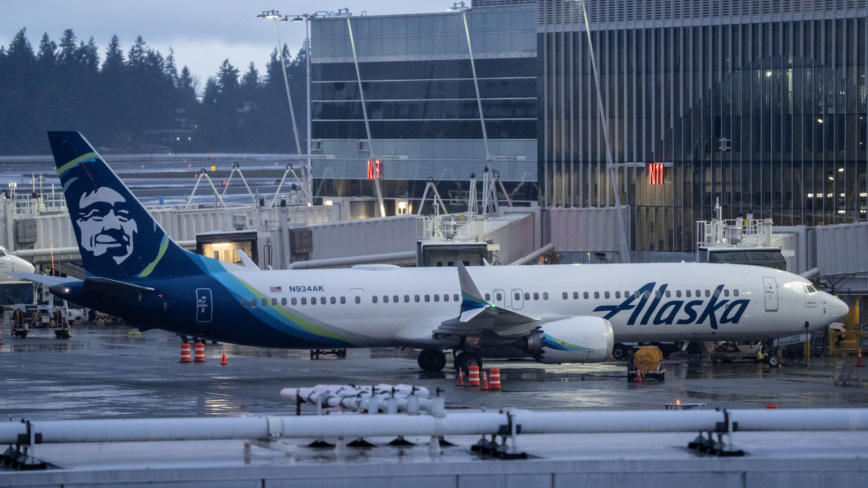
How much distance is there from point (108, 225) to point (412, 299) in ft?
31.4

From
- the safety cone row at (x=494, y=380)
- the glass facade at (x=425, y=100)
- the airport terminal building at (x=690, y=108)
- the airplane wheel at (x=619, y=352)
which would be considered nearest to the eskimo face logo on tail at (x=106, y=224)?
the safety cone row at (x=494, y=380)

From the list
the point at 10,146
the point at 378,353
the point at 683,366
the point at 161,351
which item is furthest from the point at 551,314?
the point at 10,146

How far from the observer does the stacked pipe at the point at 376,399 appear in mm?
13727

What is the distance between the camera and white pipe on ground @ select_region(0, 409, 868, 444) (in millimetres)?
12758

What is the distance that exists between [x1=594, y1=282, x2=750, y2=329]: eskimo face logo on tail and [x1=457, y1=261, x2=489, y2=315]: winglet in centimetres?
454

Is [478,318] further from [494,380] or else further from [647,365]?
[647,365]

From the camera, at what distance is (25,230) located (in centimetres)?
5528

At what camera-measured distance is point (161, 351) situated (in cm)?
4262

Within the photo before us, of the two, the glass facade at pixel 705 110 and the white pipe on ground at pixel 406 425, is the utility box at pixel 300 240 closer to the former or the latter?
the glass facade at pixel 705 110

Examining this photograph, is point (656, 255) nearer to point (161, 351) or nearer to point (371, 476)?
point (161, 351)

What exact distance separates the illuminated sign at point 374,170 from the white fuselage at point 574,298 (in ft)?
120

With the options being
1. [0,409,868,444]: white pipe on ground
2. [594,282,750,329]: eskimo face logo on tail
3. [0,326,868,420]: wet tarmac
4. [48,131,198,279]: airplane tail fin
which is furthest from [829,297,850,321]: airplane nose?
[0,409,868,444]: white pipe on ground

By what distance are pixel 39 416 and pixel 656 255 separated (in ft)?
137

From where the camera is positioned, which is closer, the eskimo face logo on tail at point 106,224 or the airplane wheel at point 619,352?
the eskimo face logo on tail at point 106,224
